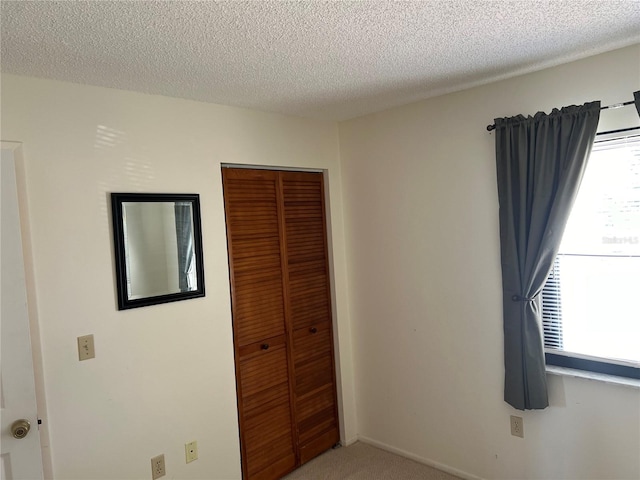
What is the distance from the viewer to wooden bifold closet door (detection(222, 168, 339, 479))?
2863 mm

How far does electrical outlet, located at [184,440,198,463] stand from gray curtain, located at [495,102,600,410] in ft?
5.83

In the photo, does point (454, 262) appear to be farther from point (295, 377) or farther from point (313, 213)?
point (295, 377)

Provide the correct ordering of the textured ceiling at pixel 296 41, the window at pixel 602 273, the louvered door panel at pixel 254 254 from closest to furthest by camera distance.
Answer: the textured ceiling at pixel 296 41, the window at pixel 602 273, the louvered door panel at pixel 254 254

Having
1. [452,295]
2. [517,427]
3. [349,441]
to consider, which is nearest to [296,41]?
[452,295]

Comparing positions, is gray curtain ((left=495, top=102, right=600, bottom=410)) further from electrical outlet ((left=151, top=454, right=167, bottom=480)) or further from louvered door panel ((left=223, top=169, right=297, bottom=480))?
electrical outlet ((left=151, top=454, right=167, bottom=480))

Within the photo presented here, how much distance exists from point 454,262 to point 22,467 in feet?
8.04

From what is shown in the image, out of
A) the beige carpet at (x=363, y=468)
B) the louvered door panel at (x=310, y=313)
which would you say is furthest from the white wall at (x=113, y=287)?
the beige carpet at (x=363, y=468)

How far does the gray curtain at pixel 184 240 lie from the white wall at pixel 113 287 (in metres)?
0.10

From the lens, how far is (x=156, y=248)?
95.1 inches

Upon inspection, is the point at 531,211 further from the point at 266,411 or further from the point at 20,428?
the point at 20,428

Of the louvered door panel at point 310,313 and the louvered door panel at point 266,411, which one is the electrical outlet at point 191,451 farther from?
the louvered door panel at point 310,313

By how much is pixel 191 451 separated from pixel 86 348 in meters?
0.86

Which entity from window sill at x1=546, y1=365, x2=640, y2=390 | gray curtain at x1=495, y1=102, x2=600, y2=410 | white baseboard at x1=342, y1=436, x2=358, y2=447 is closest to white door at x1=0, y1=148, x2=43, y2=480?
white baseboard at x1=342, y1=436, x2=358, y2=447

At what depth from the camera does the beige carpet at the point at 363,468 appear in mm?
2994
